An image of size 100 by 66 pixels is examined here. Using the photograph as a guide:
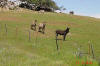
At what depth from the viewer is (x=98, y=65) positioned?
1684cm

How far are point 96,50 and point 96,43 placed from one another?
5636 mm

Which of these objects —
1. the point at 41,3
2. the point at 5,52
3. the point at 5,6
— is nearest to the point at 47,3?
the point at 41,3

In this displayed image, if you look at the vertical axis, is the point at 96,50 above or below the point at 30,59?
below

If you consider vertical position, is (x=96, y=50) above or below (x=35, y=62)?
below

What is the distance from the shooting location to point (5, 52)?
20859mm

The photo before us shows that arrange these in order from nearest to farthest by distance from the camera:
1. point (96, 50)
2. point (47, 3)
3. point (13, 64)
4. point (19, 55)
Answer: point (13, 64)
point (19, 55)
point (96, 50)
point (47, 3)

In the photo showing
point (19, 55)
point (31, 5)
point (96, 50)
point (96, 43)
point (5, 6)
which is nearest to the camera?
point (19, 55)

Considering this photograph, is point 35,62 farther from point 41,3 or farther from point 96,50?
point 41,3

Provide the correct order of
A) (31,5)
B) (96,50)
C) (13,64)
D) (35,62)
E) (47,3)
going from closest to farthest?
(13,64), (35,62), (96,50), (31,5), (47,3)

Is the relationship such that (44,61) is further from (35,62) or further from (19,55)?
(19,55)

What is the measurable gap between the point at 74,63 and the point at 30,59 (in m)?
3.46

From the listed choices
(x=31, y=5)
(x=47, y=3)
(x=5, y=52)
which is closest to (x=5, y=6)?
(x=31, y=5)

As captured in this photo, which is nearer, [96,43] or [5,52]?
[5,52]

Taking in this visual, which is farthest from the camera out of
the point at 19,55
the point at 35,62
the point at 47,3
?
the point at 47,3
